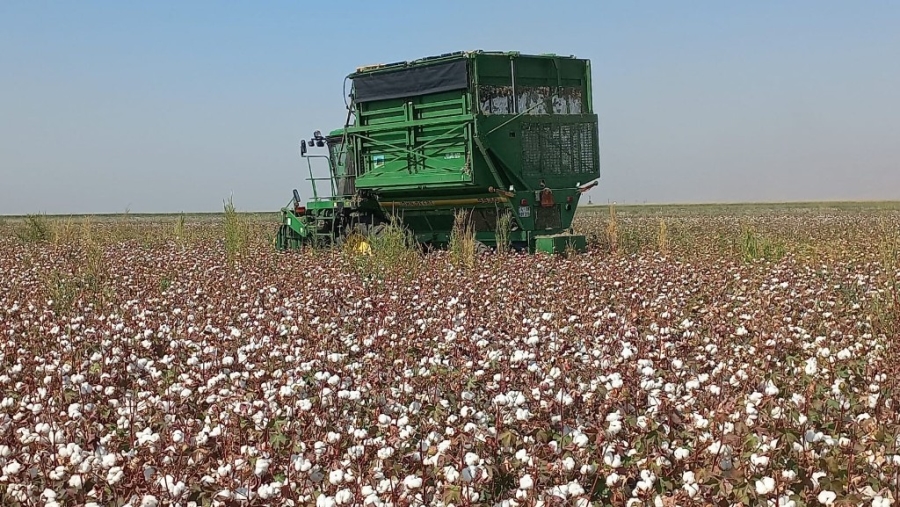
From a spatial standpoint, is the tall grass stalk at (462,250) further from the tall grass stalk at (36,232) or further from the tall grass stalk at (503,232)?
the tall grass stalk at (36,232)

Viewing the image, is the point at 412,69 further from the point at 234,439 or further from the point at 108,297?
the point at 234,439

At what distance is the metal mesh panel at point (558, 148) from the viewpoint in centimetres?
1513

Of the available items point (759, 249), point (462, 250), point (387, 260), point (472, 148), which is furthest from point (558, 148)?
point (387, 260)

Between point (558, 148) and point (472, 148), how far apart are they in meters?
1.88

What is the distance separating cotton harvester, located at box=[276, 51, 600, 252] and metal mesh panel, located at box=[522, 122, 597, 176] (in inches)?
0.7

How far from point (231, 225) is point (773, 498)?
40.9 feet

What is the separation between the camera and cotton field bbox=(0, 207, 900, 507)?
379cm

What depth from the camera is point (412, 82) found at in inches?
605

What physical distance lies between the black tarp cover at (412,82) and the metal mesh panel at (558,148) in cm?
143

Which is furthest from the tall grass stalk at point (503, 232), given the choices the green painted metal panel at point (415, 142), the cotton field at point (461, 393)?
the cotton field at point (461, 393)

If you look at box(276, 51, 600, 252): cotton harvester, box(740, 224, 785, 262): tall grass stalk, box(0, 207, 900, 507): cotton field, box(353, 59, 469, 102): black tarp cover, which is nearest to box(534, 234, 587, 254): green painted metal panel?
box(276, 51, 600, 252): cotton harvester

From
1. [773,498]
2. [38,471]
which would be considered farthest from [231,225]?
[773,498]

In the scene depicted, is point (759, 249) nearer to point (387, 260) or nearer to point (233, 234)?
point (387, 260)

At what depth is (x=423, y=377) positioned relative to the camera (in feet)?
18.7
